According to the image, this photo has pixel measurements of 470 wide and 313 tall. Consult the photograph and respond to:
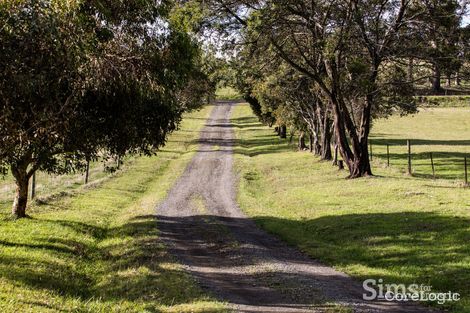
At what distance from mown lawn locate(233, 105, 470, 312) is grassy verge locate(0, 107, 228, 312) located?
507 centimetres

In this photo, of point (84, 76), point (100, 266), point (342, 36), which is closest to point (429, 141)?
point (342, 36)

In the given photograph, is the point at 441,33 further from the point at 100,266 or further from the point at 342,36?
the point at 100,266

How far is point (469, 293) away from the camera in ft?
39.1

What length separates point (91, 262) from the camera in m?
16.8

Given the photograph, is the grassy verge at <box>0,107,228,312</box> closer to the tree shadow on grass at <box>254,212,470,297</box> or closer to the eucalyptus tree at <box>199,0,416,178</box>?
the tree shadow on grass at <box>254,212,470,297</box>

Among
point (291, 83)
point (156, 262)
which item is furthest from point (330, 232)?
point (291, 83)

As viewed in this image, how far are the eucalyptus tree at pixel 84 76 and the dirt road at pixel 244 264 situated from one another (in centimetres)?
449

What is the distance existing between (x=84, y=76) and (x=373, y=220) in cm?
1264

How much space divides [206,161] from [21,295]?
Answer: 125 ft

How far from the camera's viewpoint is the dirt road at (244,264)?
464 inches

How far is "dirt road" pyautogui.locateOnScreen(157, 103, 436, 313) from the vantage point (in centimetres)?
1179

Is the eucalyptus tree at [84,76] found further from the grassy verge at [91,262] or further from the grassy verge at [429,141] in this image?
the grassy verge at [429,141]

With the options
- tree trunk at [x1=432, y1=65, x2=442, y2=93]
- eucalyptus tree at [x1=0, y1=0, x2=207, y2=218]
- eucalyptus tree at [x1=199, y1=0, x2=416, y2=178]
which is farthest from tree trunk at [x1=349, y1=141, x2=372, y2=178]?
eucalyptus tree at [x1=0, y1=0, x2=207, y2=218]

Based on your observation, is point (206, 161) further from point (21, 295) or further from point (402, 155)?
point (21, 295)
